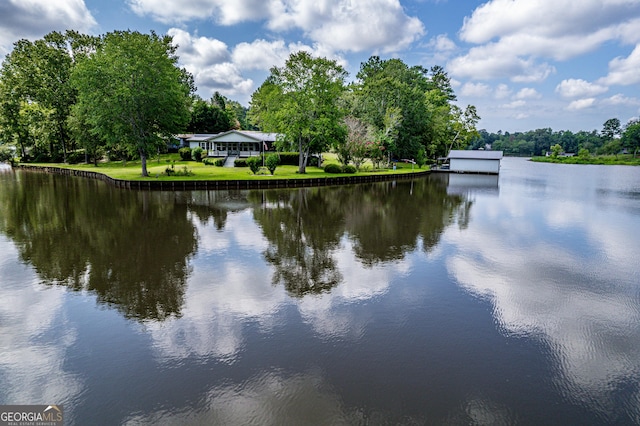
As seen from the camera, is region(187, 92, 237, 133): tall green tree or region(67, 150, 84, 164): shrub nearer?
region(67, 150, 84, 164): shrub

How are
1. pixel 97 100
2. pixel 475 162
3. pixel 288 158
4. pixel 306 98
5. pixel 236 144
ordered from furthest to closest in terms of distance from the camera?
1. pixel 475 162
2. pixel 236 144
3. pixel 288 158
4. pixel 306 98
5. pixel 97 100

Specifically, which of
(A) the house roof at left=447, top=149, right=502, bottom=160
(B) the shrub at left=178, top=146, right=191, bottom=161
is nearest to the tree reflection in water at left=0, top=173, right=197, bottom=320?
(B) the shrub at left=178, top=146, right=191, bottom=161

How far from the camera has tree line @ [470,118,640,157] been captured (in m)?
102

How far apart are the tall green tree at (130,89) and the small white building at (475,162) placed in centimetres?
4108

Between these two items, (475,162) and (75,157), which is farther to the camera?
(475,162)

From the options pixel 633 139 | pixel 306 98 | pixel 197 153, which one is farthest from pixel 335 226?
pixel 633 139

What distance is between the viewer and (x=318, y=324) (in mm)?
7680

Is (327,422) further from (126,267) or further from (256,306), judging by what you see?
(126,267)

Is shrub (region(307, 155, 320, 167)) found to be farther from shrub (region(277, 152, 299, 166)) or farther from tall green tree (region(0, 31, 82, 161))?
tall green tree (region(0, 31, 82, 161))

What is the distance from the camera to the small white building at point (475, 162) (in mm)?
53125

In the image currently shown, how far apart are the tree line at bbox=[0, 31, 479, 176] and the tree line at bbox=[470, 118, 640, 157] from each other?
162ft

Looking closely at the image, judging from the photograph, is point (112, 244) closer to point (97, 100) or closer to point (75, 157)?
point (97, 100)

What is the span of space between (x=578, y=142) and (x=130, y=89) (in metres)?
159

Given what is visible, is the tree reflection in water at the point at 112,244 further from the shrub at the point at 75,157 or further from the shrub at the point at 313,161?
the shrub at the point at 75,157
